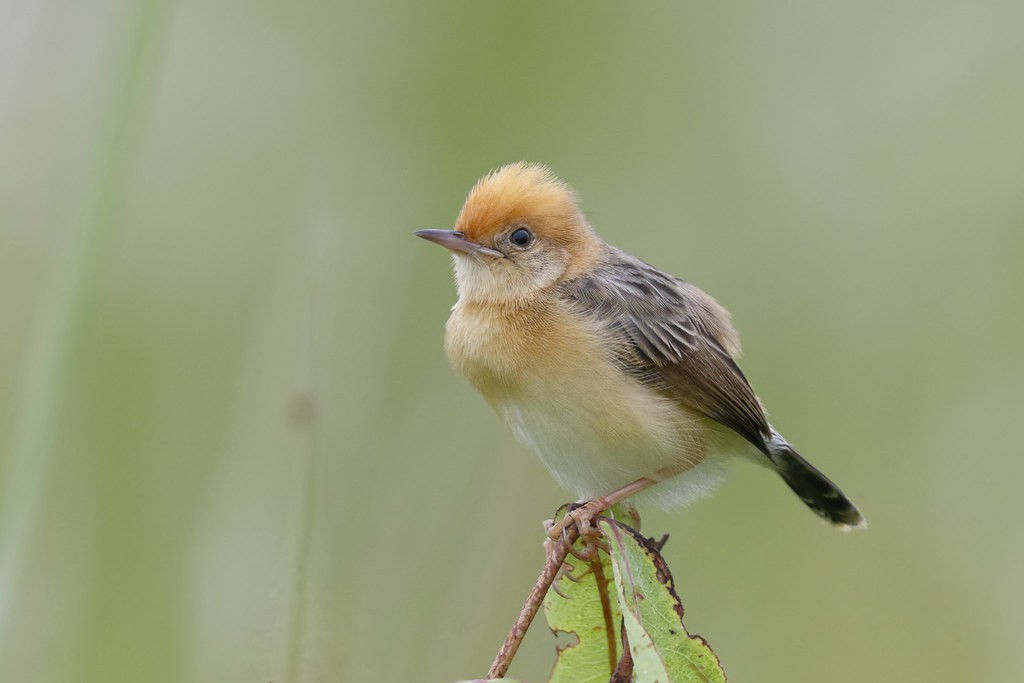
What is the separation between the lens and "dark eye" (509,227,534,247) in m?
3.78

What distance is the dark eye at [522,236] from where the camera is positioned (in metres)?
3.78

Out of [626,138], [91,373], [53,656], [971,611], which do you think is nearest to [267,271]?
[91,373]

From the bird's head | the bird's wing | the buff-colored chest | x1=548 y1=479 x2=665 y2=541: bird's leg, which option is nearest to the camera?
x1=548 y1=479 x2=665 y2=541: bird's leg

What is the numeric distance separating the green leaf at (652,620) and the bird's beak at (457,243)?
1411mm

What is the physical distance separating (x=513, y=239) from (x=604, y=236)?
1.05m

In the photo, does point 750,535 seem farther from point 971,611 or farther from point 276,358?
point 276,358

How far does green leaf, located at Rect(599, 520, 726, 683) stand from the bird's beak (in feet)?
4.63

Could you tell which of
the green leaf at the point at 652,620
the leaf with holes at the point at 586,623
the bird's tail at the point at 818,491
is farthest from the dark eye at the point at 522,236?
the green leaf at the point at 652,620

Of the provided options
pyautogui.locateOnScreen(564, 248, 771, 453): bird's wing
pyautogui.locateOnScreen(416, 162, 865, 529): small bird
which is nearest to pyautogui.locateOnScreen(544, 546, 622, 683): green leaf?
pyautogui.locateOnScreen(416, 162, 865, 529): small bird

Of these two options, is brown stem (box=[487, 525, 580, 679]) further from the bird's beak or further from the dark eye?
the dark eye

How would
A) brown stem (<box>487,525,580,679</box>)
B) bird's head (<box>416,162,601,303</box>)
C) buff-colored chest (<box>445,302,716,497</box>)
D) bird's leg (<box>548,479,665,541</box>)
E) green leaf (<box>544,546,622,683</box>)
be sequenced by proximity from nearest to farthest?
1. brown stem (<box>487,525,580,679</box>)
2. green leaf (<box>544,546,622,683</box>)
3. bird's leg (<box>548,479,665,541</box>)
4. buff-colored chest (<box>445,302,716,497</box>)
5. bird's head (<box>416,162,601,303</box>)

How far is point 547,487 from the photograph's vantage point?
4.25m

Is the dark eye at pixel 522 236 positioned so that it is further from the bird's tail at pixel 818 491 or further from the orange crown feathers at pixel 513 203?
the bird's tail at pixel 818 491

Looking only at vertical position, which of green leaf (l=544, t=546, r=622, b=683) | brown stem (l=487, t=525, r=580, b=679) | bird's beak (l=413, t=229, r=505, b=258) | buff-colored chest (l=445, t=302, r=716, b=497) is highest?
bird's beak (l=413, t=229, r=505, b=258)
